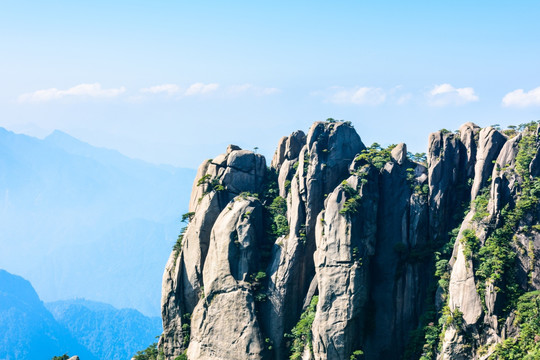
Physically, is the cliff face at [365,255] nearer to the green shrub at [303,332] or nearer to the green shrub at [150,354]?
the green shrub at [303,332]

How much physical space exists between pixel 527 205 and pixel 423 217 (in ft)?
32.7

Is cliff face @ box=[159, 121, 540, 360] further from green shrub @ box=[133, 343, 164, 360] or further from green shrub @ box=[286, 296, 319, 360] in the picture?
green shrub @ box=[133, 343, 164, 360]

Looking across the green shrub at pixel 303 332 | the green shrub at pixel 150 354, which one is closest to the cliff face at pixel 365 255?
the green shrub at pixel 303 332

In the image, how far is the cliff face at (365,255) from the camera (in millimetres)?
59062

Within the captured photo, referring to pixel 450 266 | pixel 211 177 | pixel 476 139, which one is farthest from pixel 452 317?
pixel 211 177

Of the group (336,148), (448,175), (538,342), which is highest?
(336,148)

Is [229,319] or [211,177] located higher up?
[211,177]

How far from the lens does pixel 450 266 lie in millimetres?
61938

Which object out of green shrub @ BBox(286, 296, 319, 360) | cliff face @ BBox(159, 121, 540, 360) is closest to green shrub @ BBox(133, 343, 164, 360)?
cliff face @ BBox(159, 121, 540, 360)

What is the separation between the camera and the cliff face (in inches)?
2325

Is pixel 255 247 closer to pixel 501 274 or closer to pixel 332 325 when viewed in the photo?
pixel 332 325

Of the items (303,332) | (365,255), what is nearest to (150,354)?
(303,332)

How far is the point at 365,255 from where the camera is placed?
62.9 m

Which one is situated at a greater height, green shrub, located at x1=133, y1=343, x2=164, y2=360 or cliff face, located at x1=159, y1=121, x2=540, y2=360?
cliff face, located at x1=159, y1=121, x2=540, y2=360
